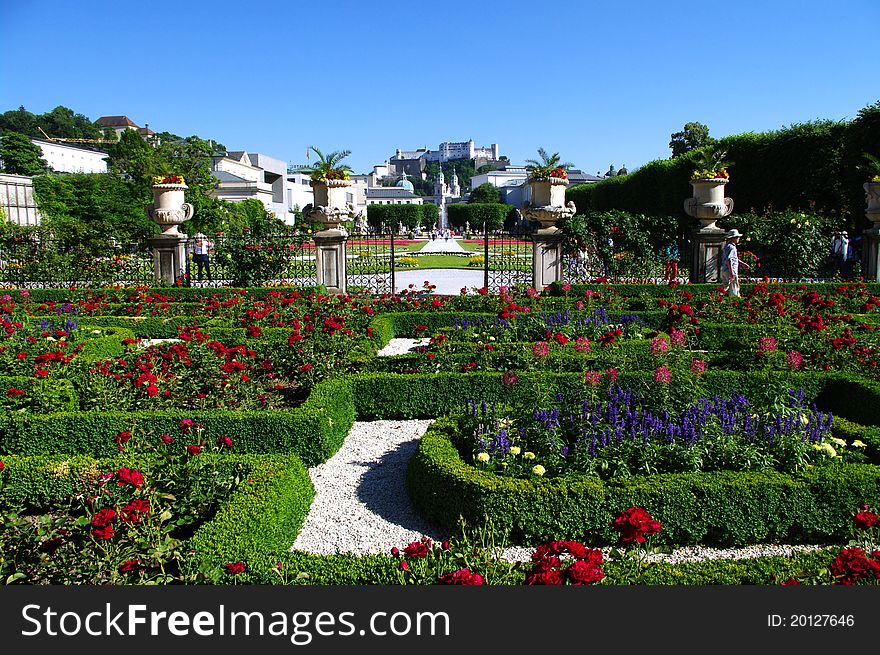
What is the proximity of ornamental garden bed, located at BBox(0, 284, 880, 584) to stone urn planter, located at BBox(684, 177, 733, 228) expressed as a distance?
227 inches

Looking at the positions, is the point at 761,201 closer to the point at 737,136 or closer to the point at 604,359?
the point at 737,136

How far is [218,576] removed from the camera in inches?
127

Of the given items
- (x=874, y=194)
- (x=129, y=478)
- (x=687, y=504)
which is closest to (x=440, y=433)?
(x=687, y=504)

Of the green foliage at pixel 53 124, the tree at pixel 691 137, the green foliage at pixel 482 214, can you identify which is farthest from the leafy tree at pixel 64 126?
the tree at pixel 691 137

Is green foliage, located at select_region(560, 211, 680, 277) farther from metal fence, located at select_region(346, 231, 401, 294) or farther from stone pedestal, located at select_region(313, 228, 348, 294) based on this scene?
stone pedestal, located at select_region(313, 228, 348, 294)

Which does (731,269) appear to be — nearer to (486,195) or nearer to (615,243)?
(615,243)

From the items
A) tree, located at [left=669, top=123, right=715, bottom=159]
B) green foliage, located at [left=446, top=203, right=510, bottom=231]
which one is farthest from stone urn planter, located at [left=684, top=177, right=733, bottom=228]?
green foliage, located at [left=446, top=203, right=510, bottom=231]

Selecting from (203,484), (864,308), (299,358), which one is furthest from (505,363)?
(864,308)

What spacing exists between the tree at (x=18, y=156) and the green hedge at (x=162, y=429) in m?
55.0

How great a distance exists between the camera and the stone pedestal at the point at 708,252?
1453 centimetres

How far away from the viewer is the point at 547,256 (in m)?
14.4

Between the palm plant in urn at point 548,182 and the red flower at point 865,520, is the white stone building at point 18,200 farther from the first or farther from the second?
the red flower at point 865,520

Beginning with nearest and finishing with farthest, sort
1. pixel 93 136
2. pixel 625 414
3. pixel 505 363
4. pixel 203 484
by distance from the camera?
pixel 203 484, pixel 625 414, pixel 505 363, pixel 93 136

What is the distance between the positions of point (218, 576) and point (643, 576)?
6.45 ft
